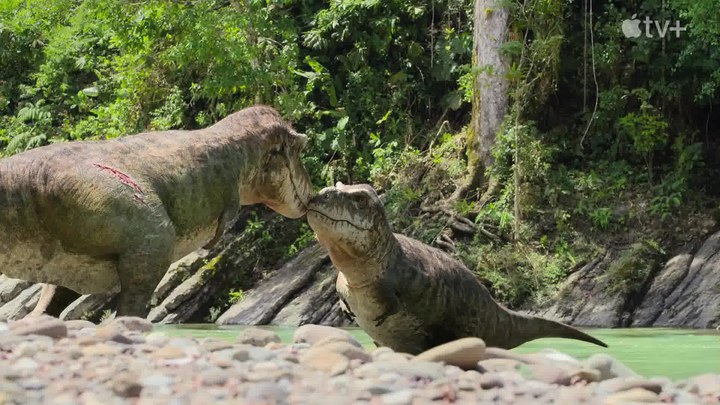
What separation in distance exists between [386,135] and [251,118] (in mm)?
10085

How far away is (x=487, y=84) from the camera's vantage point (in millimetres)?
16906

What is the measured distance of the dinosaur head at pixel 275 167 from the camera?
861 cm

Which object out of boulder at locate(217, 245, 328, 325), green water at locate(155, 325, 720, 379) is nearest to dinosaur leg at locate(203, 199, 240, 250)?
green water at locate(155, 325, 720, 379)

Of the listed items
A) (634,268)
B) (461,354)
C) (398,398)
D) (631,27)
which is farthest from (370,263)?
(631,27)

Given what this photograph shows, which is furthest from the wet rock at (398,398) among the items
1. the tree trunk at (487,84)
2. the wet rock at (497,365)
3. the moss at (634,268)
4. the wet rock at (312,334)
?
the tree trunk at (487,84)

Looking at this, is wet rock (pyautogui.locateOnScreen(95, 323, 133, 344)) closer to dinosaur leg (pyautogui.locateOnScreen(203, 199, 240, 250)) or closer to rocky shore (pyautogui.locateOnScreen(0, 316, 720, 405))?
rocky shore (pyautogui.locateOnScreen(0, 316, 720, 405))

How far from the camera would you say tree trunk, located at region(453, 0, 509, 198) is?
54.9 feet

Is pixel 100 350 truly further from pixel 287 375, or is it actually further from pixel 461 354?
pixel 461 354

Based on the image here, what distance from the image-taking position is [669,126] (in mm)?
16500

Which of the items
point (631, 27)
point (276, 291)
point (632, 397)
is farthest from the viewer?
point (631, 27)

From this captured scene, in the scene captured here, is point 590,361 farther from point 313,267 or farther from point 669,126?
point 669,126

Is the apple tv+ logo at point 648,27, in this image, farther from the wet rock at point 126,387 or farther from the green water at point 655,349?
the wet rock at point 126,387

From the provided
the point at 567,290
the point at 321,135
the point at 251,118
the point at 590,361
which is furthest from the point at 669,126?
the point at 590,361

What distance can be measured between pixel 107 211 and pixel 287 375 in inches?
123
